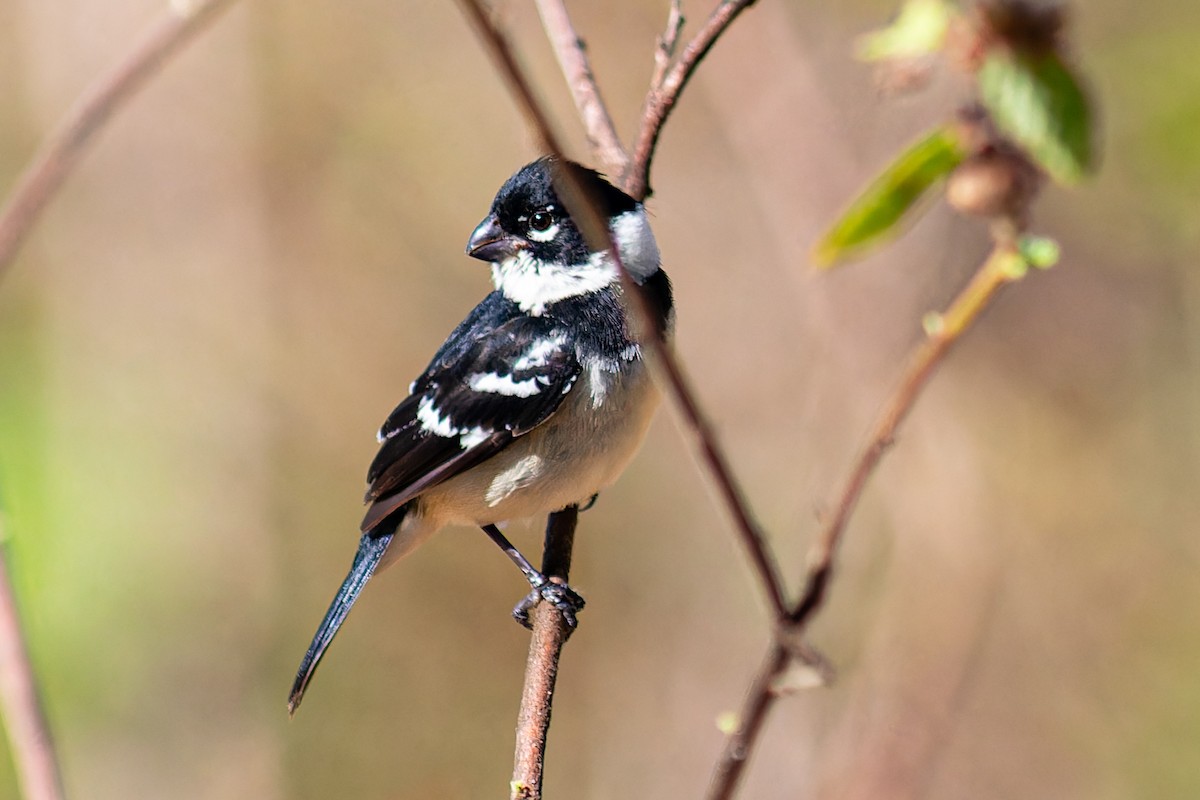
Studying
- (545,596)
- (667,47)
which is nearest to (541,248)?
(667,47)

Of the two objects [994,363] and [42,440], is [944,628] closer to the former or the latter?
[994,363]

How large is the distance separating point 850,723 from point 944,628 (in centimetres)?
49

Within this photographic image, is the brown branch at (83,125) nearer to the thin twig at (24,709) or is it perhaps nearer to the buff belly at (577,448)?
the thin twig at (24,709)

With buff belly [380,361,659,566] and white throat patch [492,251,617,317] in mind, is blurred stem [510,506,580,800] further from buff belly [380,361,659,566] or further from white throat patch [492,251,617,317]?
white throat patch [492,251,617,317]

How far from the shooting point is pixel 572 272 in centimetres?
365

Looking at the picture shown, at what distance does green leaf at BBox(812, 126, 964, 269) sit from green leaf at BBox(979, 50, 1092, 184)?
6 centimetres

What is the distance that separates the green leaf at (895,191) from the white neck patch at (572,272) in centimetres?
224

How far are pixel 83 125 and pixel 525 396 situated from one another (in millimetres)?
1674

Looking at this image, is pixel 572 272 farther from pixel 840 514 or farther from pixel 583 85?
pixel 840 514

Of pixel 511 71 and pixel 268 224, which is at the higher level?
pixel 511 71

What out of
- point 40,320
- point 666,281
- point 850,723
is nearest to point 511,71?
point 666,281

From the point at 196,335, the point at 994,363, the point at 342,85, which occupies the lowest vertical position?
the point at 994,363

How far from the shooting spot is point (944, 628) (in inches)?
169

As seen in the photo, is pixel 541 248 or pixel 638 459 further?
pixel 638 459
